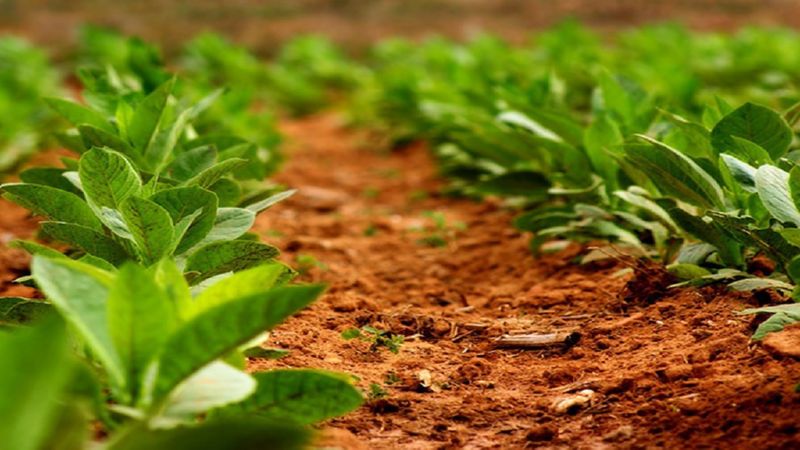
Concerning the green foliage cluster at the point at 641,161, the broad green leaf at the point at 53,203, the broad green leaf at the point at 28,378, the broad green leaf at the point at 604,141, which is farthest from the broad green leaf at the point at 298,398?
the broad green leaf at the point at 604,141

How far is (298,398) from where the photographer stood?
5.84ft

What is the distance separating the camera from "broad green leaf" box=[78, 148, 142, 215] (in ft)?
7.43

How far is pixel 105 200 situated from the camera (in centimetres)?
231

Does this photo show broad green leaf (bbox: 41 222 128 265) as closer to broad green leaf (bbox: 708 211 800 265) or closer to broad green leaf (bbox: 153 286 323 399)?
broad green leaf (bbox: 153 286 323 399)

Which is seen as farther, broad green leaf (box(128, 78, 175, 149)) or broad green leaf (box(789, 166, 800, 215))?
broad green leaf (box(128, 78, 175, 149))

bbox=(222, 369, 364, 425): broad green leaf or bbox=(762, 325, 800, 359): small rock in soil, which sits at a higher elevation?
bbox=(222, 369, 364, 425): broad green leaf

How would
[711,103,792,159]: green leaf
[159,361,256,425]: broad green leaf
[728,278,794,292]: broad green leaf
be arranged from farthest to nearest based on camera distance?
[711,103,792,159]: green leaf < [728,278,794,292]: broad green leaf < [159,361,256,425]: broad green leaf

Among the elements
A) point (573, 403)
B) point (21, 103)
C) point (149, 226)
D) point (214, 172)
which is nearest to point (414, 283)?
point (214, 172)

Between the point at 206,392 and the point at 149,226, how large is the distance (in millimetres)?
617

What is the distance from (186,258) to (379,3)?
32.4 feet

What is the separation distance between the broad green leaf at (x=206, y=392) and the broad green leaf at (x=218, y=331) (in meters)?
0.02

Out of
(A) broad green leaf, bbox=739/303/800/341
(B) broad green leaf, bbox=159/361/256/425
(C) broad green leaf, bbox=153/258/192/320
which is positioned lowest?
(A) broad green leaf, bbox=739/303/800/341

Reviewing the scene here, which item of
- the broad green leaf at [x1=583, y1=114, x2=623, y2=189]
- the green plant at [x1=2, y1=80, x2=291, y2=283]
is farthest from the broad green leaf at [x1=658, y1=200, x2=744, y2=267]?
the green plant at [x1=2, y1=80, x2=291, y2=283]

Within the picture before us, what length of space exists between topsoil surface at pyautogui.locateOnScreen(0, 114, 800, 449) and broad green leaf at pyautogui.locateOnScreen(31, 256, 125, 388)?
44cm
